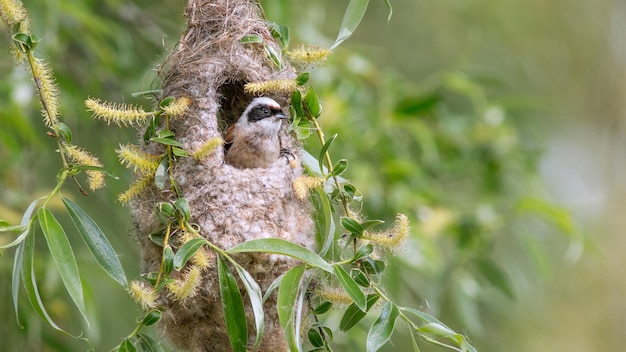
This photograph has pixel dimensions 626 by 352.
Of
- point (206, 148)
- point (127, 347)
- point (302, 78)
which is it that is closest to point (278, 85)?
point (302, 78)

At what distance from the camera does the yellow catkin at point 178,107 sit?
7.28 feet

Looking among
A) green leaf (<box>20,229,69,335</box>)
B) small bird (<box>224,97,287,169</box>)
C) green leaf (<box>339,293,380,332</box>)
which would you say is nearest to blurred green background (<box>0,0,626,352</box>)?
small bird (<box>224,97,287,169</box>)

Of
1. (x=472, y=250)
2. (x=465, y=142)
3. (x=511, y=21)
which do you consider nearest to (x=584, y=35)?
(x=511, y=21)

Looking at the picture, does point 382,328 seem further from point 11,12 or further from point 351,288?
point 11,12

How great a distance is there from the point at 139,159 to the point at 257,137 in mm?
614

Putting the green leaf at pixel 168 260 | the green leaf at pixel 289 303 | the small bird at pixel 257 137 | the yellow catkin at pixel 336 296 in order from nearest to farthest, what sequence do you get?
1. the green leaf at pixel 289 303
2. the green leaf at pixel 168 260
3. the yellow catkin at pixel 336 296
4. the small bird at pixel 257 137

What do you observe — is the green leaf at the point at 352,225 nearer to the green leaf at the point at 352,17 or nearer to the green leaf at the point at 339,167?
the green leaf at the point at 339,167

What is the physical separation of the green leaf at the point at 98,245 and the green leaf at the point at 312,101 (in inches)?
25.3

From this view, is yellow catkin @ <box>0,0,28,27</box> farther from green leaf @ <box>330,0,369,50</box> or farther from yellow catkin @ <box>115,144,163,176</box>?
green leaf @ <box>330,0,369,50</box>

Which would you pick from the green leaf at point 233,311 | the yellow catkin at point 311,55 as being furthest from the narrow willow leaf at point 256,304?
the yellow catkin at point 311,55

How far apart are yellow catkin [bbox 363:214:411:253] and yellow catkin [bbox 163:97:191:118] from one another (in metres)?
0.64

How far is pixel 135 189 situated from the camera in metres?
2.19

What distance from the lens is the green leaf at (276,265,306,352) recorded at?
1759 mm

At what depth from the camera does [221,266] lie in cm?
193
